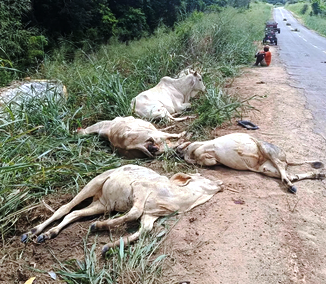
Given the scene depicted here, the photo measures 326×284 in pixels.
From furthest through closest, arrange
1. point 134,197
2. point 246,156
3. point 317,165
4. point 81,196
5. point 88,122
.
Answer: point 88,122 → point 317,165 → point 246,156 → point 81,196 → point 134,197

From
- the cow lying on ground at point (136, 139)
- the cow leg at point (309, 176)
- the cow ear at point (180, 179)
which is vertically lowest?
the cow leg at point (309, 176)

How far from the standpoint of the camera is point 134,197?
3.05 m

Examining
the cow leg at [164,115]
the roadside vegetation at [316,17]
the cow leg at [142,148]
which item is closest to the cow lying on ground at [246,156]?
the cow leg at [142,148]

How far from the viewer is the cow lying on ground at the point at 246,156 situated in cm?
388

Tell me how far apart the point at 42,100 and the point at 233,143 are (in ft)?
8.93

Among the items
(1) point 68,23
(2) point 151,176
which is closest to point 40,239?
(2) point 151,176

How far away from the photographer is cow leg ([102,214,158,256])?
2664 millimetres

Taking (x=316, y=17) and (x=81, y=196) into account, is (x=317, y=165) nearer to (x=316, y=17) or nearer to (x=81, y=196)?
(x=81, y=196)

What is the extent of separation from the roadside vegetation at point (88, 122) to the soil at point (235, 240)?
6.5 inches

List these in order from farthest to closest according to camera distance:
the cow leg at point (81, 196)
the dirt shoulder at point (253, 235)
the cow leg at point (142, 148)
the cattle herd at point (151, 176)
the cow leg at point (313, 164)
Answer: the cow leg at point (142, 148), the cow leg at point (313, 164), the cow leg at point (81, 196), the cattle herd at point (151, 176), the dirt shoulder at point (253, 235)

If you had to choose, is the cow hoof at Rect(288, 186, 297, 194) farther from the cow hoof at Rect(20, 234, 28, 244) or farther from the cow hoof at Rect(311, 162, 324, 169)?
the cow hoof at Rect(20, 234, 28, 244)

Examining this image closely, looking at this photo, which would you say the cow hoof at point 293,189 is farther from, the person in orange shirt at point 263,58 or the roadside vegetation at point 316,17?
the roadside vegetation at point 316,17

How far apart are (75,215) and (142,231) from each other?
26.5 inches

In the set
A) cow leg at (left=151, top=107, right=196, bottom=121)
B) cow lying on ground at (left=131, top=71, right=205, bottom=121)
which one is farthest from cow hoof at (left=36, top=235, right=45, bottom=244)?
cow leg at (left=151, top=107, right=196, bottom=121)
